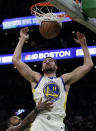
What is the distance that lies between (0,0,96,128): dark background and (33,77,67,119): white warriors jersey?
8.05 metres

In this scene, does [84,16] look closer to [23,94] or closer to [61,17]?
[61,17]

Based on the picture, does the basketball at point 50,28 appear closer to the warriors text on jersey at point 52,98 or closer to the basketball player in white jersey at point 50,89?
the basketball player in white jersey at point 50,89

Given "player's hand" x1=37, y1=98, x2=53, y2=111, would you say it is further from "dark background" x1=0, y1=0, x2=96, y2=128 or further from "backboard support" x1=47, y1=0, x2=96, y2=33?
"dark background" x1=0, y1=0, x2=96, y2=128

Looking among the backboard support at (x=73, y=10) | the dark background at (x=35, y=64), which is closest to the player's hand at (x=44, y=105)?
the backboard support at (x=73, y=10)

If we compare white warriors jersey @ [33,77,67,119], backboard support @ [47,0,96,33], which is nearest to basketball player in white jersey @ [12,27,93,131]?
white warriors jersey @ [33,77,67,119]

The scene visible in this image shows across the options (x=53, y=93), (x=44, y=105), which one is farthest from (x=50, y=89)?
(x=44, y=105)

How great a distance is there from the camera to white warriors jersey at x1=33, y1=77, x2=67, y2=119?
303 centimetres

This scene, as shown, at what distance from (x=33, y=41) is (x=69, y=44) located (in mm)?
1735

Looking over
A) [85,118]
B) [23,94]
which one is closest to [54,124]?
[85,118]

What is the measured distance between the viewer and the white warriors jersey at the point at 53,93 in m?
3.03

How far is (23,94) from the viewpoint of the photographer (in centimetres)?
1445

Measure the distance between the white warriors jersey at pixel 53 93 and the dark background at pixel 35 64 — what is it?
805 cm

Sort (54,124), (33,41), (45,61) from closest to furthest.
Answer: (54,124) < (45,61) < (33,41)

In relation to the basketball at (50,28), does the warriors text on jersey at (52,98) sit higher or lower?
lower
